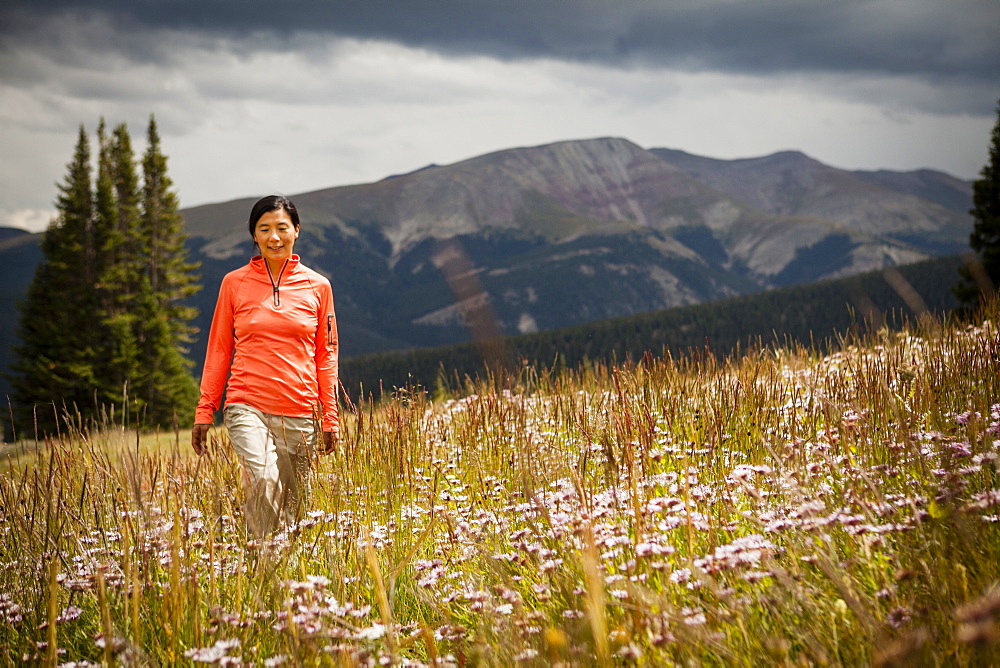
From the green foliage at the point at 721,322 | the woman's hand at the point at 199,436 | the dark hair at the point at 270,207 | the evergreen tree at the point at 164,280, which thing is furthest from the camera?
the green foliage at the point at 721,322

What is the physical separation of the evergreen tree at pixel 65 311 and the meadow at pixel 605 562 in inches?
1722

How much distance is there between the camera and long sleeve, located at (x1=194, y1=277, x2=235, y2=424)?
4449 mm

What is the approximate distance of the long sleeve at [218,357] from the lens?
4449 millimetres

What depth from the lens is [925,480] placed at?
3.14 metres

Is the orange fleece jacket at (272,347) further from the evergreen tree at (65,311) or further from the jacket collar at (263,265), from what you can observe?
the evergreen tree at (65,311)

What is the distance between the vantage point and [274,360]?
A: 436 cm

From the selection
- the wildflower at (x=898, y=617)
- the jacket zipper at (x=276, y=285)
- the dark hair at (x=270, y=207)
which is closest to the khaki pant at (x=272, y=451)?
the jacket zipper at (x=276, y=285)

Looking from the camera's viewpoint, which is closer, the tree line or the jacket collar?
the jacket collar

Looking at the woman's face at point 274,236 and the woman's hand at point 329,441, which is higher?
the woman's face at point 274,236

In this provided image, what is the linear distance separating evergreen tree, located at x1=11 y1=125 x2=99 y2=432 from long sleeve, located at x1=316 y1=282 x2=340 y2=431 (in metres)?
42.8

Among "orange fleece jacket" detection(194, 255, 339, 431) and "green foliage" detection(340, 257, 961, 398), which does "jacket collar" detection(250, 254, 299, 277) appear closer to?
"orange fleece jacket" detection(194, 255, 339, 431)

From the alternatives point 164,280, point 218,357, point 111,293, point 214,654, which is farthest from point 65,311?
point 214,654

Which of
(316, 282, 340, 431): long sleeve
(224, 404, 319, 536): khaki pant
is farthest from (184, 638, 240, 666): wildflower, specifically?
(316, 282, 340, 431): long sleeve

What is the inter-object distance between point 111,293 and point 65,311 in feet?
9.41
